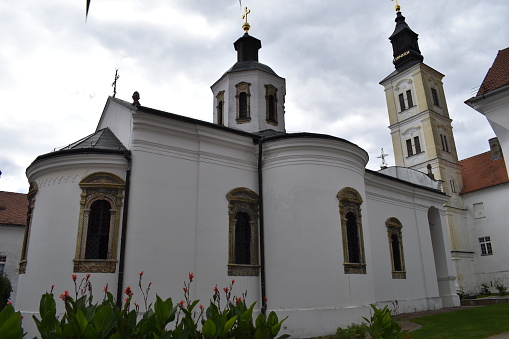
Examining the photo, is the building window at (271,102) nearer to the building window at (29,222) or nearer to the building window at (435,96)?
the building window at (29,222)

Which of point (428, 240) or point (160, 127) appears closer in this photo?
point (160, 127)

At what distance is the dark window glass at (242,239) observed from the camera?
1349cm

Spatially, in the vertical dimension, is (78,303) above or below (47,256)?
below

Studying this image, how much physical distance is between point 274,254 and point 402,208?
9449 millimetres

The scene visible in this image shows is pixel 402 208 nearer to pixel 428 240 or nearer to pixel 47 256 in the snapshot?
pixel 428 240

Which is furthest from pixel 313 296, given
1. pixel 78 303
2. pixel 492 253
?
pixel 492 253

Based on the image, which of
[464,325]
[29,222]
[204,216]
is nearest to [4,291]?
[29,222]

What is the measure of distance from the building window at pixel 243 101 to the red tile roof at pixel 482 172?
2431cm

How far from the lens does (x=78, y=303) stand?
3.89 meters

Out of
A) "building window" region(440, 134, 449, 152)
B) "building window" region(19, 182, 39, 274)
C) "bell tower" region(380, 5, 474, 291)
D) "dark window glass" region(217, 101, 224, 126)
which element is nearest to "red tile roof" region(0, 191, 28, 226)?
"building window" region(19, 182, 39, 274)

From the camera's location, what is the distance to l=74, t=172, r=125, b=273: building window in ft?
37.2

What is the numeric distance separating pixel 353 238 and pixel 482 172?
25.6m

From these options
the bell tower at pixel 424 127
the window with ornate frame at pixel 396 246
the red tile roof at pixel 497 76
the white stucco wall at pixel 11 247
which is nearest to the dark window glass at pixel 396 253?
the window with ornate frame at pixel 396 246

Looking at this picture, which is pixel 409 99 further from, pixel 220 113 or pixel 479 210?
pixel 220 113
